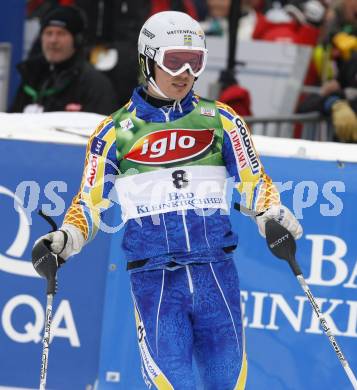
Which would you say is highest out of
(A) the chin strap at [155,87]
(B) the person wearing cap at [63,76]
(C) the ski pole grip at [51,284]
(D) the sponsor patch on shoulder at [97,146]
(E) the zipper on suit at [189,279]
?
(B) the person wearing cap at [63,76]

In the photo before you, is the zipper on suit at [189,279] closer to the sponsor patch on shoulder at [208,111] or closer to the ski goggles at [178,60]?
the sponsor patch on shoulder at [208,111]

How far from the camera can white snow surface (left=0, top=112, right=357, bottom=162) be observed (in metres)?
7.48

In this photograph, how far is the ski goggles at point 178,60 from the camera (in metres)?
→ 6.00

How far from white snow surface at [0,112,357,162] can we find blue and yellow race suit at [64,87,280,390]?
4.35ft

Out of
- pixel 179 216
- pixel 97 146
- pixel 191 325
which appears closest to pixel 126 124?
pixel 97 146

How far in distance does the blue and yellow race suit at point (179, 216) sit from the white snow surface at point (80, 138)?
1.33 m

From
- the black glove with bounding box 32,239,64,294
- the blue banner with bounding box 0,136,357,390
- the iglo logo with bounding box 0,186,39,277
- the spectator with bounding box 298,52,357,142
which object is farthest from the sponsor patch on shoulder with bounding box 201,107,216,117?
the spectator with bounding box 298,52,357,142

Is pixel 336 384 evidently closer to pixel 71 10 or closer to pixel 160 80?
pixel 160 80

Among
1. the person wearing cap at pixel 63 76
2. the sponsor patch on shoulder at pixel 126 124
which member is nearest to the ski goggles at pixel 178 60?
the sponsor patch on shoulder at pixel 126 124

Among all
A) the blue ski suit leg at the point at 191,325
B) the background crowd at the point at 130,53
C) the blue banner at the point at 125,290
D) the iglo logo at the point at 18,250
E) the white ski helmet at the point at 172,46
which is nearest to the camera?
the blue ski suit leg at the point at 191,325

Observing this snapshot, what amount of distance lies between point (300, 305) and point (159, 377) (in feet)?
5.42

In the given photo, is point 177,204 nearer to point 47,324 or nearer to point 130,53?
point 47,324

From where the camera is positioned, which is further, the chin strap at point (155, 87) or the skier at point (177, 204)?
the chin strap at point (155, 87)

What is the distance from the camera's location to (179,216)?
6031mm
